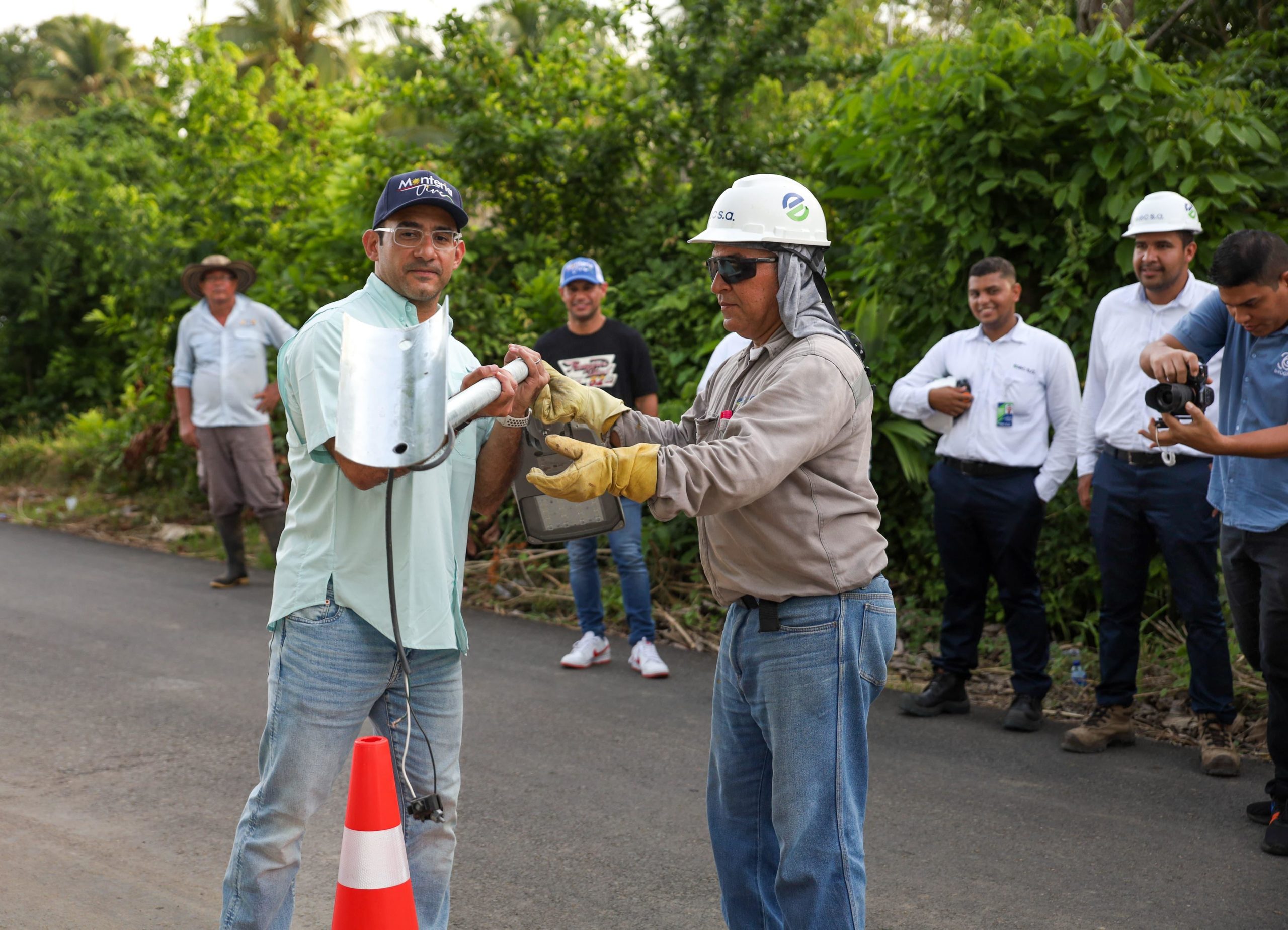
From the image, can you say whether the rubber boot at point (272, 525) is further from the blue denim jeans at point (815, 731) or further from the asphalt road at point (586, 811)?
the blue denim jeans at point (815, 731)

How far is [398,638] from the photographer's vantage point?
2.61m

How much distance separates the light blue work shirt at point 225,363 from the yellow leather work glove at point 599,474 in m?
6.79

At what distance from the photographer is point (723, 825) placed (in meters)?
3.14

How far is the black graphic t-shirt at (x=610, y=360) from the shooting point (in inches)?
275

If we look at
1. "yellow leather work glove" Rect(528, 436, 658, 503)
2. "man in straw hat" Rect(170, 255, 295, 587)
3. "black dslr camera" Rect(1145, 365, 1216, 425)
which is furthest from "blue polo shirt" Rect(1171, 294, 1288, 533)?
"man in straw hat" Rect(170, 255, 295, 587)

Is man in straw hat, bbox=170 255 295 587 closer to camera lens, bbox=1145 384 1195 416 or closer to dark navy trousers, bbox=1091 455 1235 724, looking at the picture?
dark navy trousers, bbox=1091 455 1235 724

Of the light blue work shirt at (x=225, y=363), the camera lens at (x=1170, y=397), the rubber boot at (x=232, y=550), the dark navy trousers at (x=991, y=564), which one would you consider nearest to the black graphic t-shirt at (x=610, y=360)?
the dark navy trousers at (x=991, y=564)

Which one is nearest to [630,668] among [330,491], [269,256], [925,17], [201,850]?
[201,850]

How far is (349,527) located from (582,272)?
14.2 feet

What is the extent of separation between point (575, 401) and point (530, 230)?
26.1 ft

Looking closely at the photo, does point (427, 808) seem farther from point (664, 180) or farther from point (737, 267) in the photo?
point (664, 180)

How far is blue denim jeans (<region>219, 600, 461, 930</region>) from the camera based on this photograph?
280cm

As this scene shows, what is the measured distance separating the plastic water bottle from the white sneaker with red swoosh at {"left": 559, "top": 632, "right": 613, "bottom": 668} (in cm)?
260

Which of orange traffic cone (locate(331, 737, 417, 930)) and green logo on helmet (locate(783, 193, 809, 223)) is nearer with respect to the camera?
orange traffic cone (locate(331, 737, 417, 930))
